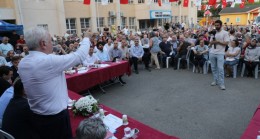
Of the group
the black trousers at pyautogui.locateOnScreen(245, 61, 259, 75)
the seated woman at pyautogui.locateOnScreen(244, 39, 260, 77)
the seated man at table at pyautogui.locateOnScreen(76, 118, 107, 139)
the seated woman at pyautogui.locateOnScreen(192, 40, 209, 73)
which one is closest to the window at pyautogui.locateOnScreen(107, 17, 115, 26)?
the seated woman at pyautogui.locateOnScreen(192, 40, 209, 73)

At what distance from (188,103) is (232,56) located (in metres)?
3.07

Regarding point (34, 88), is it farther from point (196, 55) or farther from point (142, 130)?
point (196, 55)

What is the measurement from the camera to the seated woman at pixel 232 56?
6.67m

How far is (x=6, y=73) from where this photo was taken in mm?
3682

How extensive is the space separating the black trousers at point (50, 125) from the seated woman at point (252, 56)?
6509mm

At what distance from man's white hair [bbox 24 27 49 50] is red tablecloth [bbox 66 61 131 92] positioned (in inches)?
124

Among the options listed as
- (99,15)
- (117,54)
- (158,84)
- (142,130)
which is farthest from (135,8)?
(142,130)

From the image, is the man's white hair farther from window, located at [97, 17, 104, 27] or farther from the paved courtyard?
window, located at [97, 17, 104, 27]

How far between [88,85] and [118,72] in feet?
4.13

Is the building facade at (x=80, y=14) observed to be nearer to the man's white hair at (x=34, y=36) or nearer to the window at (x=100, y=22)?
the window at (x=100, y=22)

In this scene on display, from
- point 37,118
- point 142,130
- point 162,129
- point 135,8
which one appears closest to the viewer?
point 37,118

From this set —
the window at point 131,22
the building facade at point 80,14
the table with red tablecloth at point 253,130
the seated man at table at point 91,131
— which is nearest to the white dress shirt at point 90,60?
the table with red tablecloth at point 253,130

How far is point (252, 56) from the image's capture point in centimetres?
653

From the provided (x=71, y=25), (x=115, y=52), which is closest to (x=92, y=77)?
(x=115, y=52)
